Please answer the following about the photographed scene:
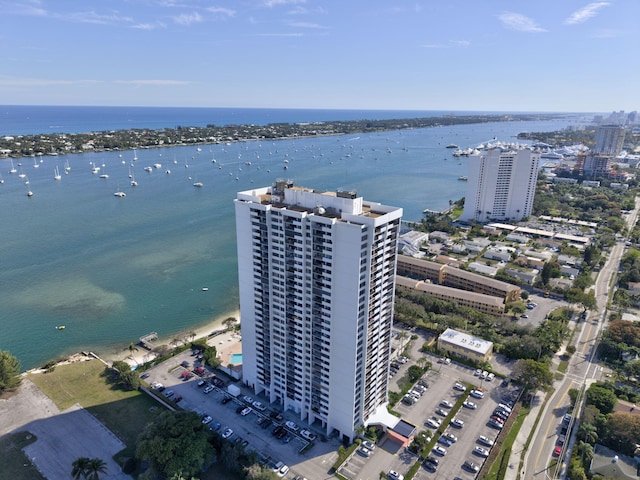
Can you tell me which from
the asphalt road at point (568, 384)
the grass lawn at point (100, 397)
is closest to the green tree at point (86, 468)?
the grass lawn at point (100, 397)

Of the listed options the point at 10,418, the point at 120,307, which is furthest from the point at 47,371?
the point at 120,307

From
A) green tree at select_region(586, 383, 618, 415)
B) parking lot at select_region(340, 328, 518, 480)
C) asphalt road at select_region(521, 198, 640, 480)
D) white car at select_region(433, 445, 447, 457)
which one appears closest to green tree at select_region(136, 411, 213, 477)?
parking lot at select_region(340, 328, 518, 480)

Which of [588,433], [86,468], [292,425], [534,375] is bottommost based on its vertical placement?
[292,425]

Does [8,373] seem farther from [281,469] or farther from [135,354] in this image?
[281,469]

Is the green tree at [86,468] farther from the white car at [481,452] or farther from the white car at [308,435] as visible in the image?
the white car at [481,452]

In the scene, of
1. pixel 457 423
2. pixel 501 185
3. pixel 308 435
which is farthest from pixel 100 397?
pixel 501 185

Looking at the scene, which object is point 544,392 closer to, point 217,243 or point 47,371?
point 47,371
